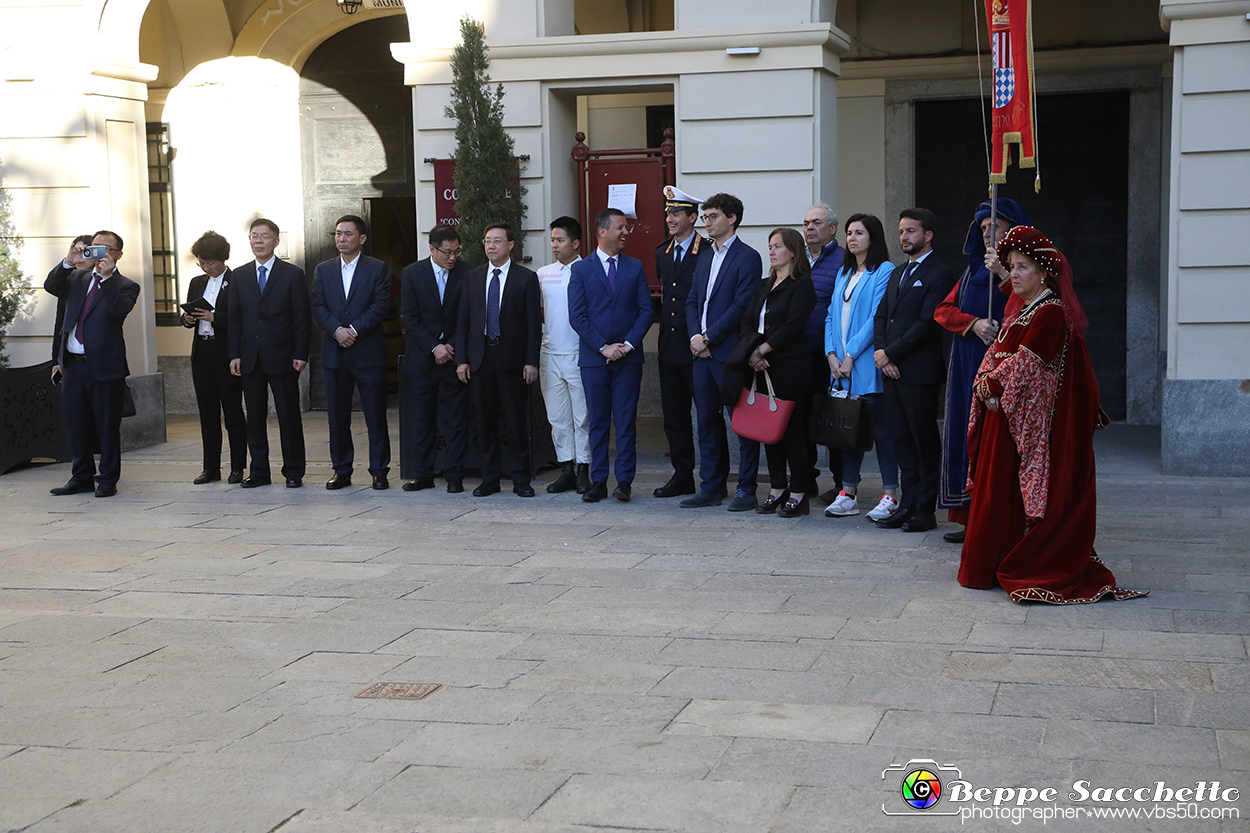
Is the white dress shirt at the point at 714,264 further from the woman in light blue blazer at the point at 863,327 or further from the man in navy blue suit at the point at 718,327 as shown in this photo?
the woman in light blue blazer at the point at 863,327

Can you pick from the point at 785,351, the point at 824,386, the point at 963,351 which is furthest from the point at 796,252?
the point at 963,351

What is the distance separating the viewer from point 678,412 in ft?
29.7

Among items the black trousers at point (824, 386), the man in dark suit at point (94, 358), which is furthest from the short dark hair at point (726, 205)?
the man in dark suit at point (94, 358)

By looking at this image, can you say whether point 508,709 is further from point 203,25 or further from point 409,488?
point 203,25

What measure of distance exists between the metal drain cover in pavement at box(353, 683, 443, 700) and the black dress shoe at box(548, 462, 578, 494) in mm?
4337

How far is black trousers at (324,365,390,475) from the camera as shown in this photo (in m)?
9.61

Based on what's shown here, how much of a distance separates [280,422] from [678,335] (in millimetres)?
3009

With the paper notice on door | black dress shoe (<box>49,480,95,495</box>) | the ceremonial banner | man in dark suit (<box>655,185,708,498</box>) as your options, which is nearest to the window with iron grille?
black dress shoe (<box>49,480,95,495</box>)

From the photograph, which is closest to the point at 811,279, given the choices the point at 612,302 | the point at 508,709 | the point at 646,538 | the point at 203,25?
the point at 612,302

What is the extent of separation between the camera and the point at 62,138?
1140 centimetres

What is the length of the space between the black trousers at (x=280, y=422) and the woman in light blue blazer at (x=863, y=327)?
3.94 m

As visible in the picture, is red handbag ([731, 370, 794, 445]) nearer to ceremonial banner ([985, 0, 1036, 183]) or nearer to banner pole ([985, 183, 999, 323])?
banner pole ([985, 183, 999, 323])

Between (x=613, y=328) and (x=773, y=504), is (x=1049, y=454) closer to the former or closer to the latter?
(x=773, y=504)

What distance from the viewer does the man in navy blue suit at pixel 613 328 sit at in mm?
8875
